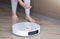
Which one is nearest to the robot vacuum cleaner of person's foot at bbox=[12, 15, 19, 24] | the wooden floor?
the wooden floor

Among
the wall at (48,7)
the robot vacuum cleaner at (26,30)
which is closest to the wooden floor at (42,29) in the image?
the robot vacuum cleaner at (26,30)

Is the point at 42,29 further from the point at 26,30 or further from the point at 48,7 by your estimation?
the point at 48,7

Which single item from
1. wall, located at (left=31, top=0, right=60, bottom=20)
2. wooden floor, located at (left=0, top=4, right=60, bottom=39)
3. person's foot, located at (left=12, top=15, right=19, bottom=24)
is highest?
wall, located at (left=31, top=0, right=60, bottom=20)

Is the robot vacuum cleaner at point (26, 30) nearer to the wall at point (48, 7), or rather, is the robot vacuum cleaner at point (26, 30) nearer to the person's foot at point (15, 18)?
the person's foot at point (15, 18)

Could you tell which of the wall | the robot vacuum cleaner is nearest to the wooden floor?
the robot vacuum cleaner

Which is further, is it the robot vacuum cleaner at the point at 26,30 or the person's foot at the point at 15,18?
the person's foot at the point at 15,18

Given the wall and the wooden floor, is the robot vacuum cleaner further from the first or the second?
the wall

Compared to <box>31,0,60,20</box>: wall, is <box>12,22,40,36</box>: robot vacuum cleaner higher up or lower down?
lower down

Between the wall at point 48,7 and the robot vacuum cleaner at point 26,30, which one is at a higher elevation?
the wall at point 48,7

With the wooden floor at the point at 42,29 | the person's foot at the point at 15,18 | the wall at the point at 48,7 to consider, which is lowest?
the wooden floor at the point at 42,29

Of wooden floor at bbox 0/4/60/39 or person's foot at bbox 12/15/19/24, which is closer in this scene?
wooden floor at bbox 0/4/60/39

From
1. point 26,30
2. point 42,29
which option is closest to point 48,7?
point 42,29

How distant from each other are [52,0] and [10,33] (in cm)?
81

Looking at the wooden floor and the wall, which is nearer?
the wooden floor
